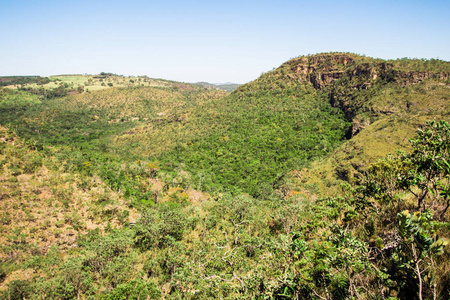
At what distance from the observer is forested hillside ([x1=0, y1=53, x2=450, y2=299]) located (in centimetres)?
612

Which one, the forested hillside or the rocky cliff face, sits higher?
the rocky cliff face

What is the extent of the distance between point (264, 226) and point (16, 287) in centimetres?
2866

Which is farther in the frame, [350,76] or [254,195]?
[350,76]

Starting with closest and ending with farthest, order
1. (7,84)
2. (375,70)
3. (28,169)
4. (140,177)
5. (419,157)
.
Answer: (419,157) → (28,169) → (140,177) → (375,70) → (7,84)

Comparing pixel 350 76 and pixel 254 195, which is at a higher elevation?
pixel 350 76

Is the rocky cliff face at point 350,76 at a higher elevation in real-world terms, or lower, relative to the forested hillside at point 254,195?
higher

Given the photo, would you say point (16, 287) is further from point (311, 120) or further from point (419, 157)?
point (311, 120)

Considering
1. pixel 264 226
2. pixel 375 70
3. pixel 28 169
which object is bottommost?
pixel 264 226

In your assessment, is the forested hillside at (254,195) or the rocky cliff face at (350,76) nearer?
the forested hillside at (254,195)

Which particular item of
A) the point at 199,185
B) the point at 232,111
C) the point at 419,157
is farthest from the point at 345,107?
the point at 419,157

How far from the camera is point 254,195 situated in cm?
5803

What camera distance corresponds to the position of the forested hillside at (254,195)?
6117 millimetres

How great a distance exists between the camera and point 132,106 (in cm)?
15175

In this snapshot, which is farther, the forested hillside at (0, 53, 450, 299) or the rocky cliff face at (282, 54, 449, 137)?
the rocky cliff face at (282, 54, 449, 137)
